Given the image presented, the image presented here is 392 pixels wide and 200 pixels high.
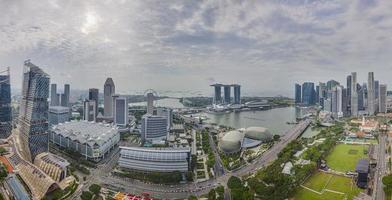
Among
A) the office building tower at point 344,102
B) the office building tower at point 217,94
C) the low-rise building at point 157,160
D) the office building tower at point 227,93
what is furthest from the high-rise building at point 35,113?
the office building tower at point 227,93

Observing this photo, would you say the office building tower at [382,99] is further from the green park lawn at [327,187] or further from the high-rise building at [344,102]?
the green park lawn at [327,187]

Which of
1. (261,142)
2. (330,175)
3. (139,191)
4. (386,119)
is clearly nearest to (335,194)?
(330,175)

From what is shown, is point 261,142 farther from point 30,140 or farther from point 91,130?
point 30,140

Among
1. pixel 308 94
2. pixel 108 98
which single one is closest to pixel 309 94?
pixel 308 94

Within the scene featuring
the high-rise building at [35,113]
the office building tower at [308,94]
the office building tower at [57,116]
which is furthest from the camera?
the office building tower at [308,94]

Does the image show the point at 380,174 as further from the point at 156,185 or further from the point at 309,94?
the point at 309,94

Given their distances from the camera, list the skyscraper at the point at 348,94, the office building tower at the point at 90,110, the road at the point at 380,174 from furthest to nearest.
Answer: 1. the skyscraper at the point at 348,94
2. the office building tower at the point at 90,110
3. the road at the point at 380,174

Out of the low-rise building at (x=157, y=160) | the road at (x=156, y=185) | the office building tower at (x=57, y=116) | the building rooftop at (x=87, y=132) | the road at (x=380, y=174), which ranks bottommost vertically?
the road at (x=156, y=185)

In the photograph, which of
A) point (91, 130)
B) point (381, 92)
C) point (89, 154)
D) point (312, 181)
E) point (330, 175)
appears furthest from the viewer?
point (381, 92)
